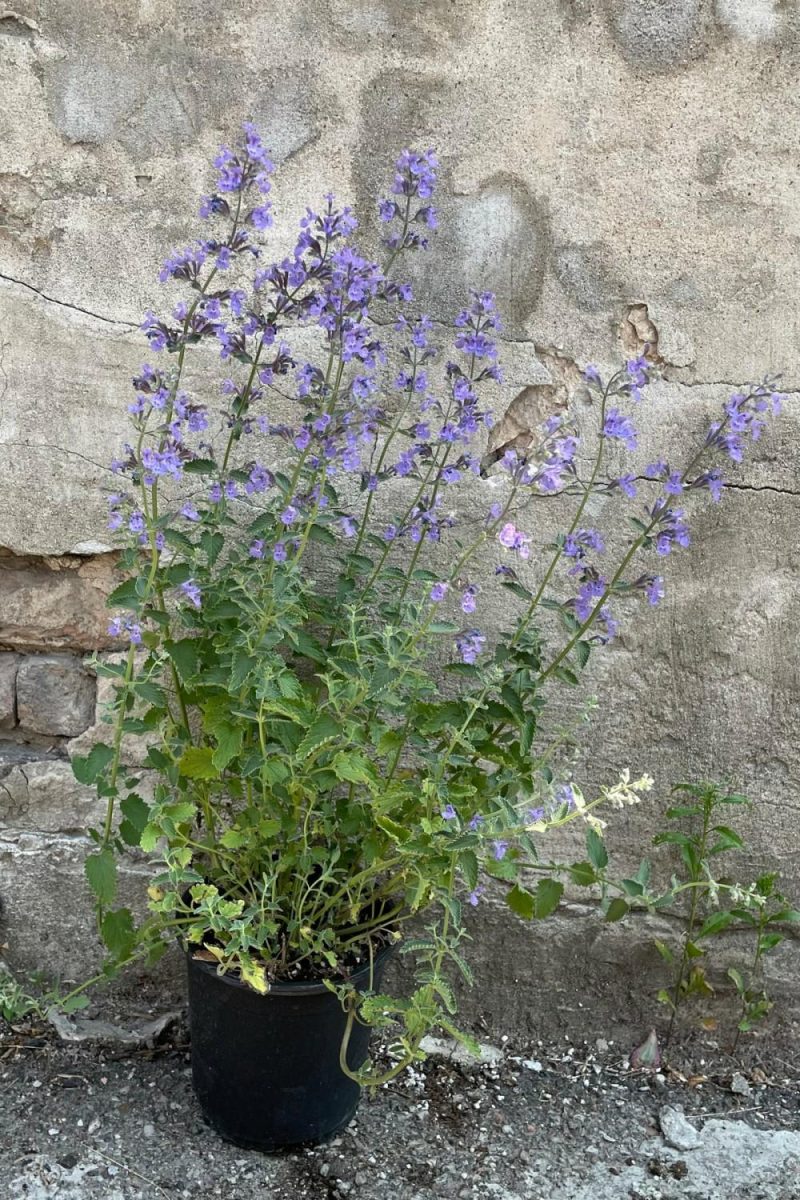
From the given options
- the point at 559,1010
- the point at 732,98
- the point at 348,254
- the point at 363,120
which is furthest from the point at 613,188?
the point at 559,1010

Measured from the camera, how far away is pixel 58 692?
252cm

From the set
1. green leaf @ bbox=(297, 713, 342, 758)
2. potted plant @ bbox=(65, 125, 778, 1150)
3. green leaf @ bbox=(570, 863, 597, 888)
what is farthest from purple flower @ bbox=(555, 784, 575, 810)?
green leaf @ bbox=(297, 713, 342, 758)

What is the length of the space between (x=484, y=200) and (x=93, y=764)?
1.41 meters

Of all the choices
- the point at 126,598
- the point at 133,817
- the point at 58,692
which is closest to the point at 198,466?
the point at 126,598

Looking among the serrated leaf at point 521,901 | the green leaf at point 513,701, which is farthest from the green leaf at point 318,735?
the serrated leaf at point 521,901

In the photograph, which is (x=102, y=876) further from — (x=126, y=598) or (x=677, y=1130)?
(x=677, y=1130)

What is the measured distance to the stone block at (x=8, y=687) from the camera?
254 cm

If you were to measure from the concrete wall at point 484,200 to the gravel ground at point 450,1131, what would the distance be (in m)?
0.92

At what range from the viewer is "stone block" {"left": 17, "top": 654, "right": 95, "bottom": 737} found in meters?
2.52

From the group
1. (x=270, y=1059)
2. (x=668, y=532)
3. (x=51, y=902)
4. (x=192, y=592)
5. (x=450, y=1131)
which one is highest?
(x=668, y=532)

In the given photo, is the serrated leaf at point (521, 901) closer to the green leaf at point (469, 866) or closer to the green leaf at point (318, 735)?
the green leaf at point (469, 866)

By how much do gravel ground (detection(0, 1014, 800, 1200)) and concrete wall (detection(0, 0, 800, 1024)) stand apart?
0.92 metres

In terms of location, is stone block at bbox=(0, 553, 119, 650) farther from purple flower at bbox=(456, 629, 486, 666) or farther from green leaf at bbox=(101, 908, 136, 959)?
purple flower at bbox=(456, 629, 486, 666)

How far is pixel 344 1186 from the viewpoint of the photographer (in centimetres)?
219
